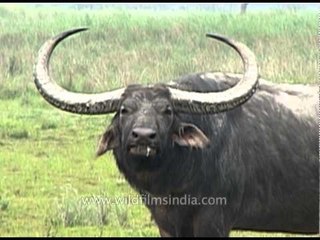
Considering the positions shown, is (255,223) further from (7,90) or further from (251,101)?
(7,90)

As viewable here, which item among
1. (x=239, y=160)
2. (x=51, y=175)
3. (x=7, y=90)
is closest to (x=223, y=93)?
(x=239, y=160)

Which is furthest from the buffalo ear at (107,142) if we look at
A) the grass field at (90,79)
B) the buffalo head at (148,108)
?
the grass field at (90,79)

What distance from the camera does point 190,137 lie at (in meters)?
4.78

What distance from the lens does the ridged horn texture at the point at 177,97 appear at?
476 cm

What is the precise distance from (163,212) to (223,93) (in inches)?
26.9

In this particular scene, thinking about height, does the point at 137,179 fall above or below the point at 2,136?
above

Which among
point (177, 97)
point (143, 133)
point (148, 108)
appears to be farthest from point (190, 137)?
point (143, 133)

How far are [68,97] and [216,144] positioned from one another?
2.58 feet

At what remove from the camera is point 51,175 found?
25.1 ft

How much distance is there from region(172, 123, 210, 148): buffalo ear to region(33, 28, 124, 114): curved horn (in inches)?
13.2

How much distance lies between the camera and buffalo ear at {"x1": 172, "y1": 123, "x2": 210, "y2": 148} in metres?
4.75

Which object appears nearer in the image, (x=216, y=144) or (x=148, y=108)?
(x=148, y=108)

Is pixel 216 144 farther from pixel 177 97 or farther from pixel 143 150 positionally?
pixel 143 150

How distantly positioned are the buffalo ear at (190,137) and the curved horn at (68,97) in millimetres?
336
